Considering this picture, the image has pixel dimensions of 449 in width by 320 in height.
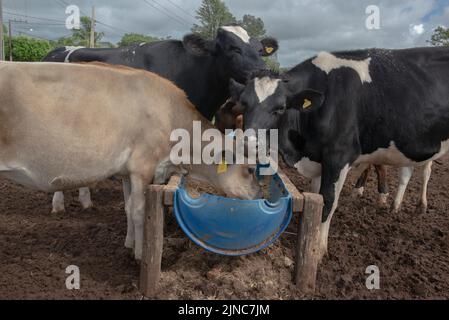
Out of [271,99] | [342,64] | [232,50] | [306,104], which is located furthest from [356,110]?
[232,50]

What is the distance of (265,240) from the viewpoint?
321cm

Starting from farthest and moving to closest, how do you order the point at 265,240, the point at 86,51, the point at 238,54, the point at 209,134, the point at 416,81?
the point at 86,51, the point at 238,54, the point at 416,81, the point at 209,134, the point at 265,240

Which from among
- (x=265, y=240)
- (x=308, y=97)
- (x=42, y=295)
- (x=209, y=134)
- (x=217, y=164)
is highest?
(x=308, y=97)

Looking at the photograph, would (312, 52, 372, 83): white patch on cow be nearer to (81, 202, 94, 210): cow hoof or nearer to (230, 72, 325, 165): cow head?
(230, 72, 325, 165): cow head

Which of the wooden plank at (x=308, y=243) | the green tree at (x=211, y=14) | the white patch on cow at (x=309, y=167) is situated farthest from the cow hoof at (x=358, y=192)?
the green tree at (x=211, y=14)

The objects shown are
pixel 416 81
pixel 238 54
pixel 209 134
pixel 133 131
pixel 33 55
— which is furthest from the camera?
pixel 33 55

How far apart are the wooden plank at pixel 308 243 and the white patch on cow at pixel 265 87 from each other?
108cm

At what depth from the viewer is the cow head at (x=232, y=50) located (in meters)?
5.06

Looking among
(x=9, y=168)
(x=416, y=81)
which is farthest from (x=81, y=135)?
(x=416, y=81)

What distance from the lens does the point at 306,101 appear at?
12.7 ft

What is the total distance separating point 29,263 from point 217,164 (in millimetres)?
2104

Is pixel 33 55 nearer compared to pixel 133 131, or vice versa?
pixel 133 131

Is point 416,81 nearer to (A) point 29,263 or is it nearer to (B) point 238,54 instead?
(B) point 238,54

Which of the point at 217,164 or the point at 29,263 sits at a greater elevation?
the point at 217,164
